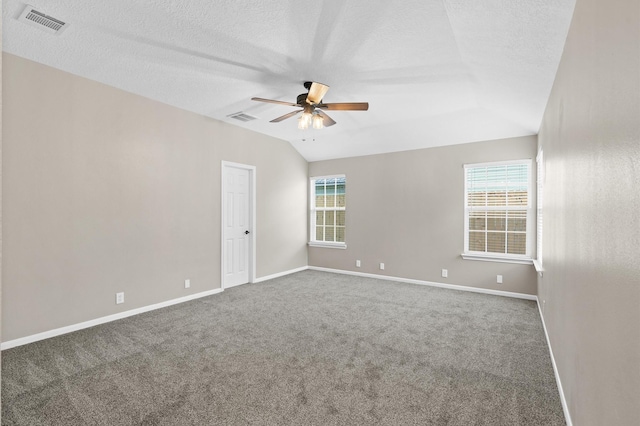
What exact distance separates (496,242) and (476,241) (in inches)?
11.3

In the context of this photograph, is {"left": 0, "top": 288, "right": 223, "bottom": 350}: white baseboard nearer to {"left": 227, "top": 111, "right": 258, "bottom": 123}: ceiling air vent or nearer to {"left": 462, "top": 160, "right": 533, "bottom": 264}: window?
{"left": 227, "top": 111, "right": 258, "bottom": 123}: ceiling air vent

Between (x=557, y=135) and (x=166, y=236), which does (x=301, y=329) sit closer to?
(x=166, y=236)

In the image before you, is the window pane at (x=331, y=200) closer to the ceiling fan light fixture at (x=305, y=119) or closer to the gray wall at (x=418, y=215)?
the gray wall at (x=418, y=215)

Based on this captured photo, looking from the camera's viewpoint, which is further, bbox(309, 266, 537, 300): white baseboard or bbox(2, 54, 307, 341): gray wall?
bbox(309, 266, 537, 300): white baseboard

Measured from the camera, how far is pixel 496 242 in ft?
17.4

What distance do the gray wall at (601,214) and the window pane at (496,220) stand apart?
2846 millimetres

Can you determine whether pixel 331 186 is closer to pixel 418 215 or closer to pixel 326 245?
pixel 326 245

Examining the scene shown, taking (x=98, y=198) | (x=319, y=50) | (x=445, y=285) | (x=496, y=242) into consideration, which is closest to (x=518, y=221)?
(x=496, y=242)

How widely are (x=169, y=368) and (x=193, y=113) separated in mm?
3421

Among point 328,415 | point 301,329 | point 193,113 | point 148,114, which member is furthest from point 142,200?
point 328,415

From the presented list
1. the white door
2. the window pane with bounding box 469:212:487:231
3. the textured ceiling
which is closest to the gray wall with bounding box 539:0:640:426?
the textured ceiling

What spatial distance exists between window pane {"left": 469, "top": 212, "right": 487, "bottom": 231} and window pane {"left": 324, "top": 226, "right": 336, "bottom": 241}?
2653 millimetres

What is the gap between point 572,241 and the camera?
86.3 inches

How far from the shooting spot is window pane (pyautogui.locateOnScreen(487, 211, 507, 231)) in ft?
17.2
